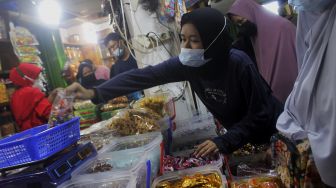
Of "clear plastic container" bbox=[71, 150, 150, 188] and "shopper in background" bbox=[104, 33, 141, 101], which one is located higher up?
"shopper in background" bbox=[104, 33, 141, 101]

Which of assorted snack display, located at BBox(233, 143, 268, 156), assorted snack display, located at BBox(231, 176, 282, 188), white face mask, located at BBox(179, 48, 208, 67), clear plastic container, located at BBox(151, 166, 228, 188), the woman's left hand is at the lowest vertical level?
assorted snack display, located at BBox(233, 143, 268, 156)

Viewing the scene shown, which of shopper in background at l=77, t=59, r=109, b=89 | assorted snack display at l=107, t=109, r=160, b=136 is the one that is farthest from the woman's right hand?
shopper in background at l=77, t=59, r=109, b=89

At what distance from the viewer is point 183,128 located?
6.67 feet

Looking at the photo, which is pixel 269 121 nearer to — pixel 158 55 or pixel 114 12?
pixel 158 55

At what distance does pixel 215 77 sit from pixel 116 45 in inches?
97.0

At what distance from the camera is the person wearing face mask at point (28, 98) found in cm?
369

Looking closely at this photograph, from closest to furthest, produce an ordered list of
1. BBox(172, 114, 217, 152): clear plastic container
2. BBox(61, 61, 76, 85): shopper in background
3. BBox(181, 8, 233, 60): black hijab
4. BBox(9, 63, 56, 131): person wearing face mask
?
BBox(181, 8, 233, 60): black hijab, BBox(172, 114, 217, 152): clear plastic container, BBox(9, 63, 56, 131): person wearing face mask, BBox(61, 61, 76, 85): shopper in background

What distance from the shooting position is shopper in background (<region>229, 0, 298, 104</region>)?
2.67 metres

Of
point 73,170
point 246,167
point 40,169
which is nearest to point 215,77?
point 246,167

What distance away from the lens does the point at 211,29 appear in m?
1.75

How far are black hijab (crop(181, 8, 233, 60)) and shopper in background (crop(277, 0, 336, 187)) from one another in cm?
58

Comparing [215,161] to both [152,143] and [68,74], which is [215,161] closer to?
[152,143]

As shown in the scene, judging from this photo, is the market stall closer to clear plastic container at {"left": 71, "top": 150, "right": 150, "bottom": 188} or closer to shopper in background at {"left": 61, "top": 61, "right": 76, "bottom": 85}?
clear plastic container at {"left": 71, "top": 150, "right": 150, "bottom": 188}

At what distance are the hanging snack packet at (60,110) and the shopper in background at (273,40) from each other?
1.93m
